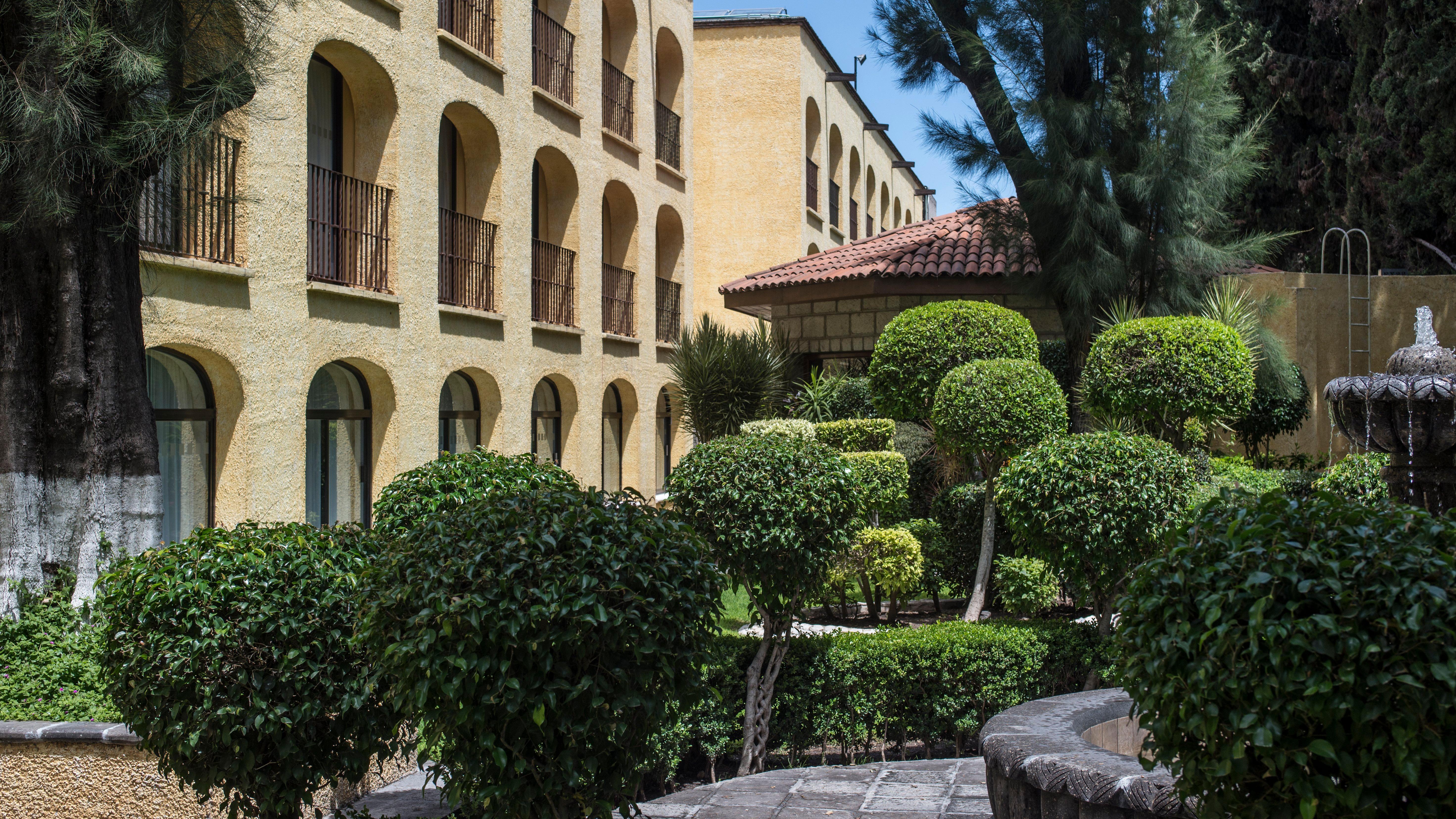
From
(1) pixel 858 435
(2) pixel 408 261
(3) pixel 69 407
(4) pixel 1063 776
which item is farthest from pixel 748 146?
(4) pixel 1063 776

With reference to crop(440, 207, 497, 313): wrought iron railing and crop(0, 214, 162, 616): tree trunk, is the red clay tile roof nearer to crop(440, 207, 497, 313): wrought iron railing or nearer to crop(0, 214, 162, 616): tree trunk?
crop(440, 207, 497, 313): wrought iron railing

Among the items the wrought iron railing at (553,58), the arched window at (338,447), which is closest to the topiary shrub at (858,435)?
the arched window at (338,447)

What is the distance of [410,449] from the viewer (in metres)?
12.3

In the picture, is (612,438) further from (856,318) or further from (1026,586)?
(1026,586)

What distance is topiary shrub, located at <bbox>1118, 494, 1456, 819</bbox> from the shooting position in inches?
98.5

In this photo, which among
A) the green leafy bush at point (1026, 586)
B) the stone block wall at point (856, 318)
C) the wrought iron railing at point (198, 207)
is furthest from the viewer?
the stone block wall at point (856, 318)

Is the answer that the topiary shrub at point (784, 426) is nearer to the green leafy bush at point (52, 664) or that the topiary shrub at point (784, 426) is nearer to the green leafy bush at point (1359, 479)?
the green leafy bush at point (1359, 479)

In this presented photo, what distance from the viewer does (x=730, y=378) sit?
15.9 m

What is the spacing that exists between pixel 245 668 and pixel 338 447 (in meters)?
8.61

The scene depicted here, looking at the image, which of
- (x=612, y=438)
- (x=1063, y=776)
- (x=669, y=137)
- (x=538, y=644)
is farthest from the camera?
(x=669, y=137)

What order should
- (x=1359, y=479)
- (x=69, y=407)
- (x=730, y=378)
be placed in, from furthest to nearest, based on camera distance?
(x=730, y=378)
(x=1359, y=479)
(x=69, y=407)

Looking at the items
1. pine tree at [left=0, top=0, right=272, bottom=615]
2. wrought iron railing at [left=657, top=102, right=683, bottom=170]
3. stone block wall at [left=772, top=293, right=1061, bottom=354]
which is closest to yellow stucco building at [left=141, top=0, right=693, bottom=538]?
wrought iron railing at [left=657, top=102, right=683, bottom=170]

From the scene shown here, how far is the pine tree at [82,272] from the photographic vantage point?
6367mm

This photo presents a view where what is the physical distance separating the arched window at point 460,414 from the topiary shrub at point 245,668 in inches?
402
